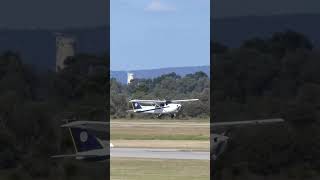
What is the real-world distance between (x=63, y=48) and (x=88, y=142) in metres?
0.44

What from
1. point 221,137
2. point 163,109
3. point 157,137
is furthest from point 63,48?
point 163,109

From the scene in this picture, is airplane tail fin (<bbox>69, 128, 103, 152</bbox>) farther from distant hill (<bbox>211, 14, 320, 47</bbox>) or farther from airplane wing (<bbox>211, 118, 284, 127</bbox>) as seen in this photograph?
distant hill (<bbox>211, 14, 320, 47</bbox>)

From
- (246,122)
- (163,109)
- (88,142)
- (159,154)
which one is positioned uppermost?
(246,122)

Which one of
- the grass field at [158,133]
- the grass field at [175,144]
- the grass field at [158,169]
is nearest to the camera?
the grass field at [158,169]

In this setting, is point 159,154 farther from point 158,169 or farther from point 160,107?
point 160,107

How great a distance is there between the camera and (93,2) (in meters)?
2.42

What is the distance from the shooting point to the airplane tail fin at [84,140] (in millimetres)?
2391

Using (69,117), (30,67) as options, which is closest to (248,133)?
(69,117)

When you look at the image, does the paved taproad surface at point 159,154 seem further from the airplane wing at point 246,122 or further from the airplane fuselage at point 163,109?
the airplane fuselage at point 163,109

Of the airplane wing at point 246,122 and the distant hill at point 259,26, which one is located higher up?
the distant hill at point 259,26

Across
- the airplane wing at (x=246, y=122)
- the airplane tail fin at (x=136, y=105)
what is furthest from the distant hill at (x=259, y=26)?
the airplane tail fin at (x=136, y=105)

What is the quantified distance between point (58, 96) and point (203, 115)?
13029mm

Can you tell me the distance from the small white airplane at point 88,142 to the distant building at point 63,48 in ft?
0.94

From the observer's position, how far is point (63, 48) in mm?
2502
